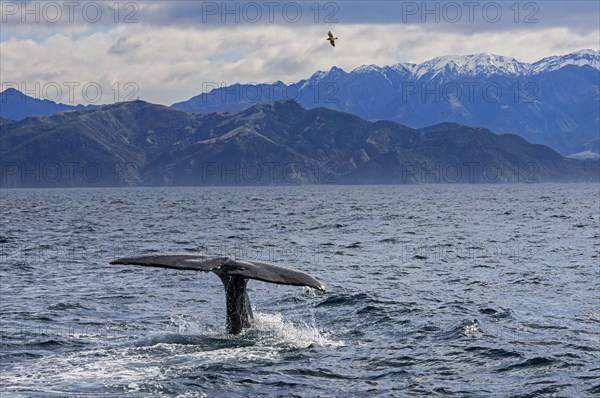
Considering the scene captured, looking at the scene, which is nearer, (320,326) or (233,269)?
(233,269)

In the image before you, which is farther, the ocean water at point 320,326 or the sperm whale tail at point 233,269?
the sperm whale tail at point 233,269

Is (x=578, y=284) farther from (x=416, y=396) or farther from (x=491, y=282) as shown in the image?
(x=416, y=396)

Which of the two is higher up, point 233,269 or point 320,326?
point 233,269

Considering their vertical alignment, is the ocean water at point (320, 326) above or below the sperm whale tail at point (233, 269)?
below

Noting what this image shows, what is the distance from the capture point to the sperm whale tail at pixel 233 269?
17.1 meters

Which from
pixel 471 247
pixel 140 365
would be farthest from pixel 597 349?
pixel 471 247

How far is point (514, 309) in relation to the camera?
25.6 metres

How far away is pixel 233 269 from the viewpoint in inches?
716

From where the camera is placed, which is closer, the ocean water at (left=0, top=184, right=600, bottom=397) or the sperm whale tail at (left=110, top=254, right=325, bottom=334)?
the ocean water at (left=0, top=184, right=600, bottom=397)

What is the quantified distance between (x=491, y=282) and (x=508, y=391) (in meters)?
15.9

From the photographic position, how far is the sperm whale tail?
17062 millimetres

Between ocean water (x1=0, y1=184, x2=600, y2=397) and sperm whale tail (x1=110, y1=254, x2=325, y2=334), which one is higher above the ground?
sperm whale tail (x1=110, y1=254, x2=325, y2=334)

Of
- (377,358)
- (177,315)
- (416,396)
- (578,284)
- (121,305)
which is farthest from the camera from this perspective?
(578,284)

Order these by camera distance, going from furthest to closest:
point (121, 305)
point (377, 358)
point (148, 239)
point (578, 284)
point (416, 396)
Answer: point (148, 239) < point (578, 284) < point (121, 305) < point (377, 358) < point (416, 396)
